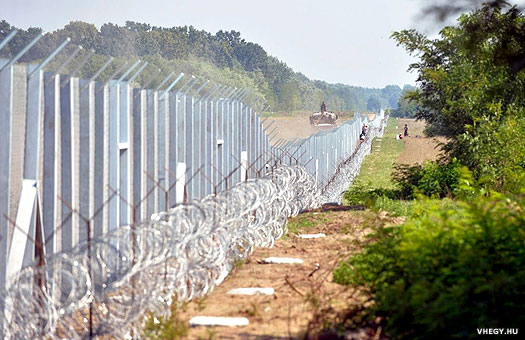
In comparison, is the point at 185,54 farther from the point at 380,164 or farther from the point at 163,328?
the point at 163,328

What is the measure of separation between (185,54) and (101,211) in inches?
3674

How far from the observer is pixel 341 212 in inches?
666

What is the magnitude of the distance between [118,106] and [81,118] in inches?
37.9

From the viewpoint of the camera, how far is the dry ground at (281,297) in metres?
7.11

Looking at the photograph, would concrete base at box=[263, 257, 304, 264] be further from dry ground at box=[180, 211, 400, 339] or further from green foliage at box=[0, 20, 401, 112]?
green foliage at box=[0, 20, 401, 112]

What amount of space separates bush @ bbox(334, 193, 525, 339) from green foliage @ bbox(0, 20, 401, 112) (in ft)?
110

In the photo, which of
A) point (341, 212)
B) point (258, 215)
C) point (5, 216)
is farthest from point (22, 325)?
point (341, 212)

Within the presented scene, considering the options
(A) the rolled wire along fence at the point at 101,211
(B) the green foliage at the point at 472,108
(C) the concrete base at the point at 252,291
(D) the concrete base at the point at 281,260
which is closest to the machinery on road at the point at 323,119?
(B) the green foliage at the point at 472,108

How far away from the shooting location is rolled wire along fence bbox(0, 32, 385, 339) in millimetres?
6484

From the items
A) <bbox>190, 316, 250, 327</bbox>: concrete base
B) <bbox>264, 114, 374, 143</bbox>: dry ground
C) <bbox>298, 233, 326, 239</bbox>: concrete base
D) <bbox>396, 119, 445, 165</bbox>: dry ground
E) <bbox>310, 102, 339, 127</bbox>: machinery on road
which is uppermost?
<bbox>190, 316, 250, 327</bbox>: concrete base

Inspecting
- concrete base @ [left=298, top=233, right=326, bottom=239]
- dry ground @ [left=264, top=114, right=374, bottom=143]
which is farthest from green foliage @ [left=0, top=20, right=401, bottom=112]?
concrete base @ [left=298, top=233, right=326, bottom=239]

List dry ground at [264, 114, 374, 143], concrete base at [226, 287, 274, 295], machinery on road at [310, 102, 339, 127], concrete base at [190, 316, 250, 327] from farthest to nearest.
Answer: machinery on road at [310, 102, 339, 127], dry ground at [264, 114, 374, 143], concrete base at [226, 287, 274, 295], concrete base at [190, 316, 250, 327]

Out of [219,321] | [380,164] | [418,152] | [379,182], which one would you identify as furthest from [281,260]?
[418,152]

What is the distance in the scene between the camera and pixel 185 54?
10106 centimetres
